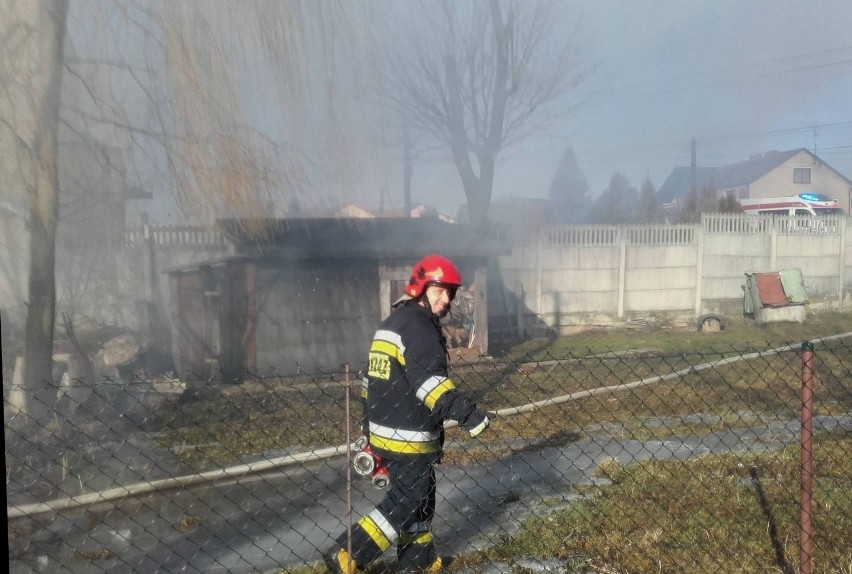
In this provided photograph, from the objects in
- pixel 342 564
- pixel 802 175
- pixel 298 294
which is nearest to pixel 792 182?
pixel 802 175

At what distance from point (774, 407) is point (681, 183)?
3206cm

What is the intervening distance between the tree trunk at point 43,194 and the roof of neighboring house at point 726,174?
31.5 metres

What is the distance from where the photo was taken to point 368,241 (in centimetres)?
1015

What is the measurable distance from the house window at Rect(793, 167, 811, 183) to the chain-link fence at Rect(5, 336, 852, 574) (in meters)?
31.0

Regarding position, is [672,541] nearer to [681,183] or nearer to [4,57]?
[4,57]

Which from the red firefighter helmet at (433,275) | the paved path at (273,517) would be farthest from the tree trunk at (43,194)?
the red firefighter helmet at (433,275)

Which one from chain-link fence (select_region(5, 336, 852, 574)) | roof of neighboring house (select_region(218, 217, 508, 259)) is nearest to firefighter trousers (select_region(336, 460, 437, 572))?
chain-link fence (select_region(5, 336, 852, 574))

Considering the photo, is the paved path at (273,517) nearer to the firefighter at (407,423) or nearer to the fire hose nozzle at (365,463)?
the firefighter at (407,423)

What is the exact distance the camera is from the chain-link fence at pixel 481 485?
367cm

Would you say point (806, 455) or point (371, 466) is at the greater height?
point (806, 455)

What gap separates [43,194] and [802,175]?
36.9 metres

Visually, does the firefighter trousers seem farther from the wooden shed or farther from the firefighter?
the wooden shed

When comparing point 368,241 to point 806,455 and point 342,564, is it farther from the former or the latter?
point 806,455

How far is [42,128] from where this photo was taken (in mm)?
4684
